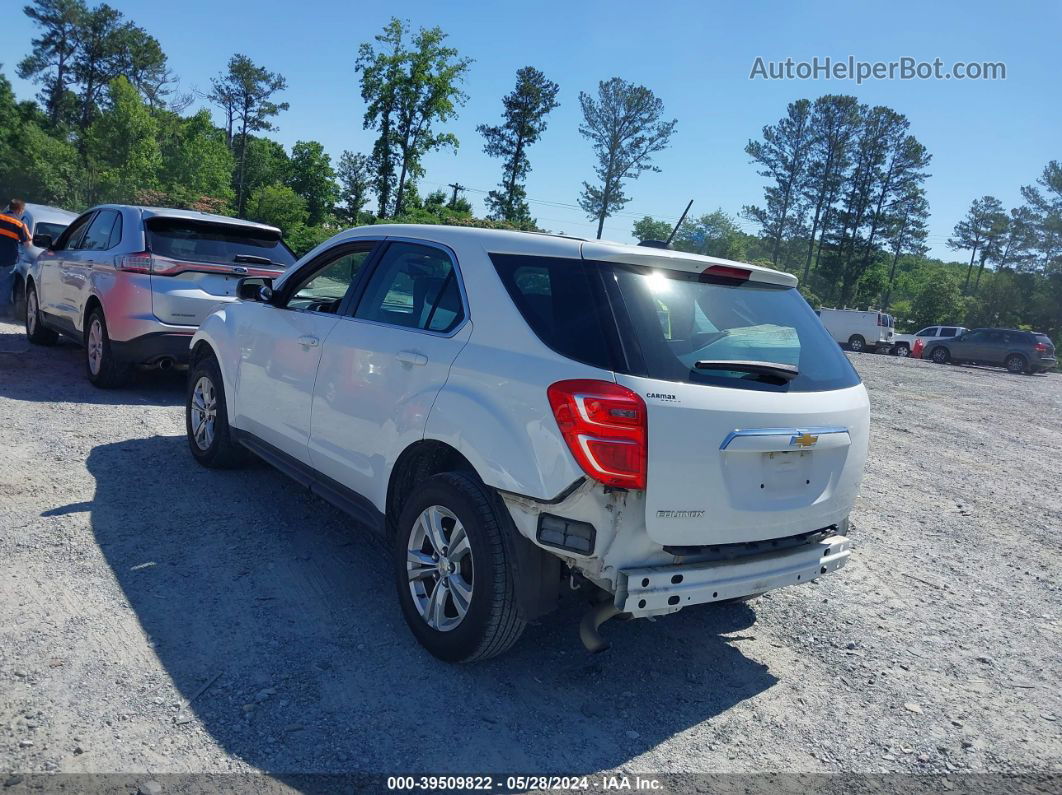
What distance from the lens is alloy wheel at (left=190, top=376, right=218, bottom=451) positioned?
557cm

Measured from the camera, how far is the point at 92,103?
2454 inches

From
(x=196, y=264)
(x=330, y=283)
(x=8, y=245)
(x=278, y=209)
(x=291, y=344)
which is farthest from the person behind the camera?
(x=278, y=209)

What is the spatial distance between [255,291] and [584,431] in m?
3.19

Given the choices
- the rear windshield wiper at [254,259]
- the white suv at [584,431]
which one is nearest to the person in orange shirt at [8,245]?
the rear windshield wiper at [254,259]

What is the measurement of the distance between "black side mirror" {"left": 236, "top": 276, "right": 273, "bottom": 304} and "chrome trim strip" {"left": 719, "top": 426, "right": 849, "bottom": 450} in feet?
10.7

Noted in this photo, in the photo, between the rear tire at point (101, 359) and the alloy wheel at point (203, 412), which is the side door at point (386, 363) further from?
the rear tire at point (101, 359)

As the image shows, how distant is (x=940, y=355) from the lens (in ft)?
114

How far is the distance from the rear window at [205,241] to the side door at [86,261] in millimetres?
520

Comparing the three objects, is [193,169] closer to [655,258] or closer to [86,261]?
[86,261]

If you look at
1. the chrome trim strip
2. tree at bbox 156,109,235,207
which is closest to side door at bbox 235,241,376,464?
the chrome trim strip

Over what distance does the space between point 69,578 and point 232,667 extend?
123 cm

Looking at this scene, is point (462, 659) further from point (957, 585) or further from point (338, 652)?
point (957, 585)

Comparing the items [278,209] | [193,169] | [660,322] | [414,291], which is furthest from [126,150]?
[660,322]

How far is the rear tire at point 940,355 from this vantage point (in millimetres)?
34419
